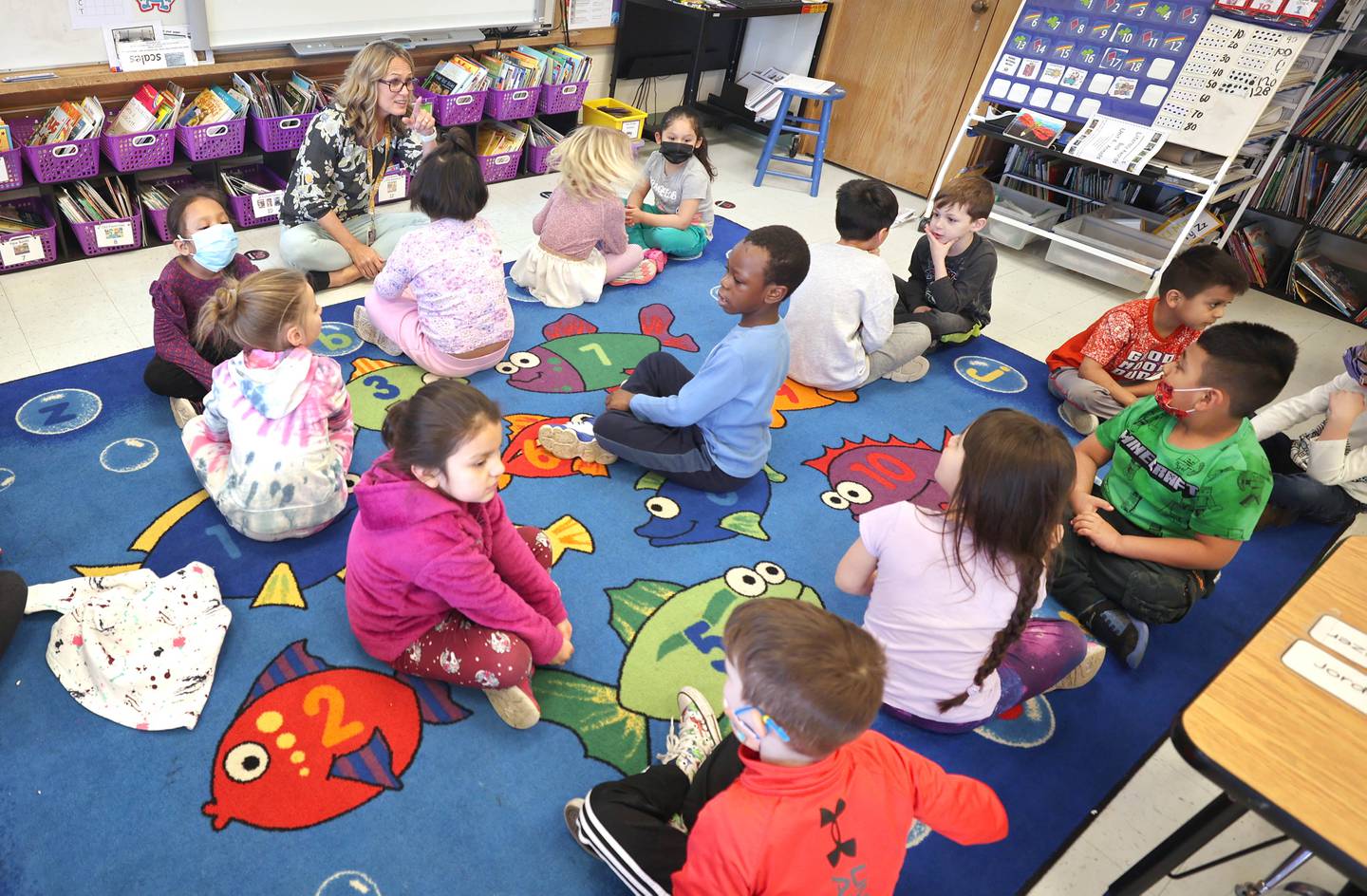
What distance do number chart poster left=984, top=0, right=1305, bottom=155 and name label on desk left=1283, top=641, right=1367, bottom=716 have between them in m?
3.01

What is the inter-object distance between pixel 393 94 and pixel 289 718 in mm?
2192

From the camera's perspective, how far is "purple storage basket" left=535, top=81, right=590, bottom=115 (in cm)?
404

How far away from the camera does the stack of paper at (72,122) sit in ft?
9.18


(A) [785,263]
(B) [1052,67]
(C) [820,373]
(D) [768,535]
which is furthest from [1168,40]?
(D) [768,535]

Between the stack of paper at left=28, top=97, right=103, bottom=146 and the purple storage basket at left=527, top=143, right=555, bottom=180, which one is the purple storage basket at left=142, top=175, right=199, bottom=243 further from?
the purple storage basket at left=527, top=143, right=555, bottom=180

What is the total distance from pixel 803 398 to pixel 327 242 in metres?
1.79

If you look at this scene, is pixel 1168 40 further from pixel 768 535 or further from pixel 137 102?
pixel 137 102

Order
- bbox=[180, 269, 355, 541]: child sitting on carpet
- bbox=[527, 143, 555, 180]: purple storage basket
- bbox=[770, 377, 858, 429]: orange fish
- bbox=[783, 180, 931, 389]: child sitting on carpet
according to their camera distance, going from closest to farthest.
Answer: bbox=[180, 269, 355, 541]: child sitting on carpet, bbox=[783, 180, 931, 389]: child sitting on carpet, bbox=[770, 377, 858, 429]: orange fish, bbox=[527, 143, 555, 180]: purple storage basket

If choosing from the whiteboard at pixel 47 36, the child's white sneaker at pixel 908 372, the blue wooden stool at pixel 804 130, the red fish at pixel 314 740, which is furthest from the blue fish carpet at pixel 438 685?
the blue wooden stool at pixel 804 130

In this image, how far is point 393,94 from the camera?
2.92 m

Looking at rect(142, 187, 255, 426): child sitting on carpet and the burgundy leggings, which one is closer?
the burgundy leggings

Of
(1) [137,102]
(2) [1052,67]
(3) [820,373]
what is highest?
(2) [1052,67]

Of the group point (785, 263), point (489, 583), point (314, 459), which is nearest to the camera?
point (489, 583)

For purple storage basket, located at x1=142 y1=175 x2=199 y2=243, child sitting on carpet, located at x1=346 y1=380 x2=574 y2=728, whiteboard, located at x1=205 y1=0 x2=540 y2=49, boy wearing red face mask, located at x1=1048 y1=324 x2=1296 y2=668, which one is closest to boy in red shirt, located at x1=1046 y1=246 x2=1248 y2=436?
boy wearing red face mask, located at x1=1048 y1=324 x2=1296 y2=668
